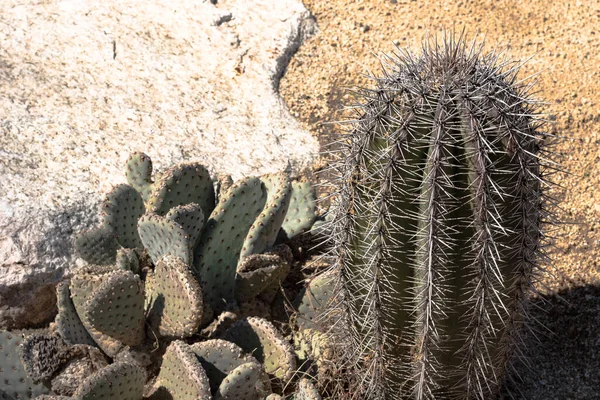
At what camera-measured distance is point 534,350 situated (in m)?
3.26

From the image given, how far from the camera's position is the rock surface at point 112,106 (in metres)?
3.14

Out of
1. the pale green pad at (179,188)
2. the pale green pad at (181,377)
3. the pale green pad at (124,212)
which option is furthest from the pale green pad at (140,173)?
the pale green pad at (181,377)

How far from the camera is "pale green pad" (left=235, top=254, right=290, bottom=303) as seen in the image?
301 cm

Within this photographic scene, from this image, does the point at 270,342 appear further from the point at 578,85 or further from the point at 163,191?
the point at 578,85

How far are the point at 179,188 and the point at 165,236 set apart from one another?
346 mm

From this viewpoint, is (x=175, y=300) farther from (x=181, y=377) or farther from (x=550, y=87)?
(x=550, y=87)

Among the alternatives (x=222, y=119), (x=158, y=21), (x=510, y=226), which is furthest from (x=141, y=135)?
(x=510, y=226)

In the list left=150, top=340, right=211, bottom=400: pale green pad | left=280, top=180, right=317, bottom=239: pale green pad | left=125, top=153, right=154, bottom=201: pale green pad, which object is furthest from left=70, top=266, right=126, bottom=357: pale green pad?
left=280, top=180, right=317, bottom=239: pale green pad

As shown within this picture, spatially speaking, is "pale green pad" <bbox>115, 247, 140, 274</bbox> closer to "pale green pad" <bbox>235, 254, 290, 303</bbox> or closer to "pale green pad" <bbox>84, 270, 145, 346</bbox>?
"pale green pad" <bbox>84, 270, 145, 346</bbox>

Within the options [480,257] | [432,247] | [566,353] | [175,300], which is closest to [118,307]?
[175,300]

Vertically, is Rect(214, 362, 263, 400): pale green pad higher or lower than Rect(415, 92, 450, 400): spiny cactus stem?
lower

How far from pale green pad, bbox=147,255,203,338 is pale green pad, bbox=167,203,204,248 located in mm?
168

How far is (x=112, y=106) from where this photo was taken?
4.04 m

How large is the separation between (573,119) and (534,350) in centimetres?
148
